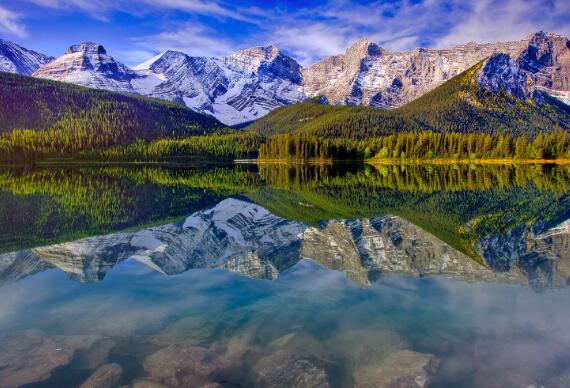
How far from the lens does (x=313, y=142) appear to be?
583 feet

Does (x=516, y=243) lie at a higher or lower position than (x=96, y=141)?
lower

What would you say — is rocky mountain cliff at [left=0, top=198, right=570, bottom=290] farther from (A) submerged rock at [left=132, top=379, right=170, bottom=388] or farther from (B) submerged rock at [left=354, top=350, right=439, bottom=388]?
(A) submerged rock at [left=132, top=379, right=170, bottom=388]

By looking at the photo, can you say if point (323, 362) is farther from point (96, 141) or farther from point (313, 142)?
point (96, 141)

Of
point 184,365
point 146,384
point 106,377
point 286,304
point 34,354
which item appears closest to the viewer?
point 146,384

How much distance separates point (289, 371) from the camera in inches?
352

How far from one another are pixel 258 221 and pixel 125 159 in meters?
176

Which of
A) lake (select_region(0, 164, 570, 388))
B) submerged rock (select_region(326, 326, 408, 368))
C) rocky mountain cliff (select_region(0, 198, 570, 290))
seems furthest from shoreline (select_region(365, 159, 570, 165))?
submerged rock (select_region(326, 326, 408, 368))

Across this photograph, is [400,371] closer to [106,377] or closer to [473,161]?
[106,377]

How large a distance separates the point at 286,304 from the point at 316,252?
7555mm

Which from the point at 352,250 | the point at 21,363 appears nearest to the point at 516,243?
the point at 352,250

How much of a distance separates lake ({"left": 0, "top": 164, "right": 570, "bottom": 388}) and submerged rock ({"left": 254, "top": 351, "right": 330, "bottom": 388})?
0.13 feet

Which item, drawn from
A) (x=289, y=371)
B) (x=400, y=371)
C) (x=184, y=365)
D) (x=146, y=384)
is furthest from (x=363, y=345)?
(x=146, y=384)

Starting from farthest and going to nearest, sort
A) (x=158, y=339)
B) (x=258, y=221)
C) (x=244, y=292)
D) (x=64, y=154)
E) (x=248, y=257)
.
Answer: (x=64, y=154) < (x=258, y=221) < (x=248, y=257) < (x=244, y=292) < (x=158, y=339)

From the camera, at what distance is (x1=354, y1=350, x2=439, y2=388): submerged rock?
8.52 metres
